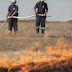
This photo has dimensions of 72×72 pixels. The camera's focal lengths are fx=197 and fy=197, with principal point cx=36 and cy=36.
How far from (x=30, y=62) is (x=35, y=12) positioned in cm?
528

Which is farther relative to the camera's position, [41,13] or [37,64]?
[41,13]

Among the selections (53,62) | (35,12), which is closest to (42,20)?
(35,12)

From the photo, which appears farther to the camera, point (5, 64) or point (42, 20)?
point (42, 20)

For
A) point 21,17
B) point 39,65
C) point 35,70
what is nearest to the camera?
point 35,70

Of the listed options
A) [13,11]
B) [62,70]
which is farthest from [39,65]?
[13,11]

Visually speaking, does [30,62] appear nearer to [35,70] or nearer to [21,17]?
[35,70]

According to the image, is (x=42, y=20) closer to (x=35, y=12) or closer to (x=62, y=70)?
(x=35, y=12)

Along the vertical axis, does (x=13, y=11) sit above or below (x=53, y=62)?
above

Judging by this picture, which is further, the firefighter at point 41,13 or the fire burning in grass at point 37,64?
the firefighter at point 41,13

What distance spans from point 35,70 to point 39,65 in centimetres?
27

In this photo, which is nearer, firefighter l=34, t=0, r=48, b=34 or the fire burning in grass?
the fire burning in grass

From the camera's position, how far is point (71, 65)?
4.10 metres

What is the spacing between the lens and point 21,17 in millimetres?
8953

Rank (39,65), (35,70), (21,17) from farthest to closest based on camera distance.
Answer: (21,17) < (39,65) < (35,70)
